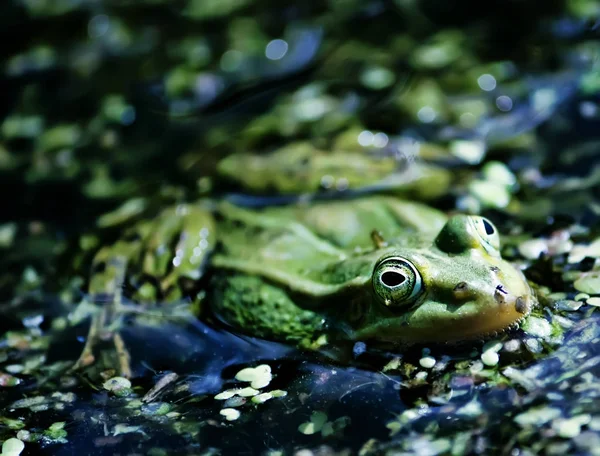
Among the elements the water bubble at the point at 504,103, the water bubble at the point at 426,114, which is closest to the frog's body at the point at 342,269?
the water bubble at the point at 426,114

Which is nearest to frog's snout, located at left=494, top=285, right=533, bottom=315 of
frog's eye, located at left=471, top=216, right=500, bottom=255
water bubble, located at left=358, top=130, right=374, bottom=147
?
frog's eye, located at left=471, top=216, right=500, bottom=255

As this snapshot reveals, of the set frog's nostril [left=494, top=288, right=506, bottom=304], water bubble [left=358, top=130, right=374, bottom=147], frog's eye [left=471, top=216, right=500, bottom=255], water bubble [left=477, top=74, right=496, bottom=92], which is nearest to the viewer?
frog's nostril [left=494, top=288, right=506, bottom=304]

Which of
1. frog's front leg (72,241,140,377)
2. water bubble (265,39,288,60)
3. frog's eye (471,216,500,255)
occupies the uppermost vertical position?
water bubble (265,39,288,60)

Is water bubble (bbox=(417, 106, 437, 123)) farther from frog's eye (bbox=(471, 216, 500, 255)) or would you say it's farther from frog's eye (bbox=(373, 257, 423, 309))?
frog's eye (bbox=(373, 257, 423, 309))

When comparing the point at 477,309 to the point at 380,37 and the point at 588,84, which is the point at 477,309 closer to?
the point at 588,84

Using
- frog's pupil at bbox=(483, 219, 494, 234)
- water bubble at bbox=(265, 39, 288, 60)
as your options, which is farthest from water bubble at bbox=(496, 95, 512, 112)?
frog's pupil at bbox=(483, 219, 494, 234)

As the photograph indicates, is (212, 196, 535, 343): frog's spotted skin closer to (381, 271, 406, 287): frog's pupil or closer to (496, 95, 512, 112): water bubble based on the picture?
(381, 271, 406, 287): frog's pupil

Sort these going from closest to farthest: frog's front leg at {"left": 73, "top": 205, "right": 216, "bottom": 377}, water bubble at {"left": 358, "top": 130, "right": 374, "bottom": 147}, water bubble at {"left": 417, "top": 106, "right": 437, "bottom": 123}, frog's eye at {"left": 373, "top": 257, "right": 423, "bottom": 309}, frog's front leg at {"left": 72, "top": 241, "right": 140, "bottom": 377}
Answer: frog's eye at {"left": 373, "top": 257, "right": 423, "bottom": 309}
frog's front leg at {"left": 72, "top": 241, "right": 140, "bottom": 377}
frog's front leg at {"left": 73, "top": 205, "right": 216, "bottom": 377}
water bubble at {"left": 358, "top": 130, "right": 374, "bottom": 147}
water bubble at {"left": 417, "top": 106, "right": 437, "bottom": 123}

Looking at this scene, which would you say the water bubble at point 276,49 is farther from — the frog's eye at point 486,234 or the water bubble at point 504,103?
the frog's eye at point 486,234

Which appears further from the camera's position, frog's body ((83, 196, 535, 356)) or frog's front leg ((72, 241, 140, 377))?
frog's front leg ((72, 241, 140, 377))

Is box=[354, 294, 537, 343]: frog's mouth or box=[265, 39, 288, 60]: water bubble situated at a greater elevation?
box=[265, 39, 288, 60]: water bubble
